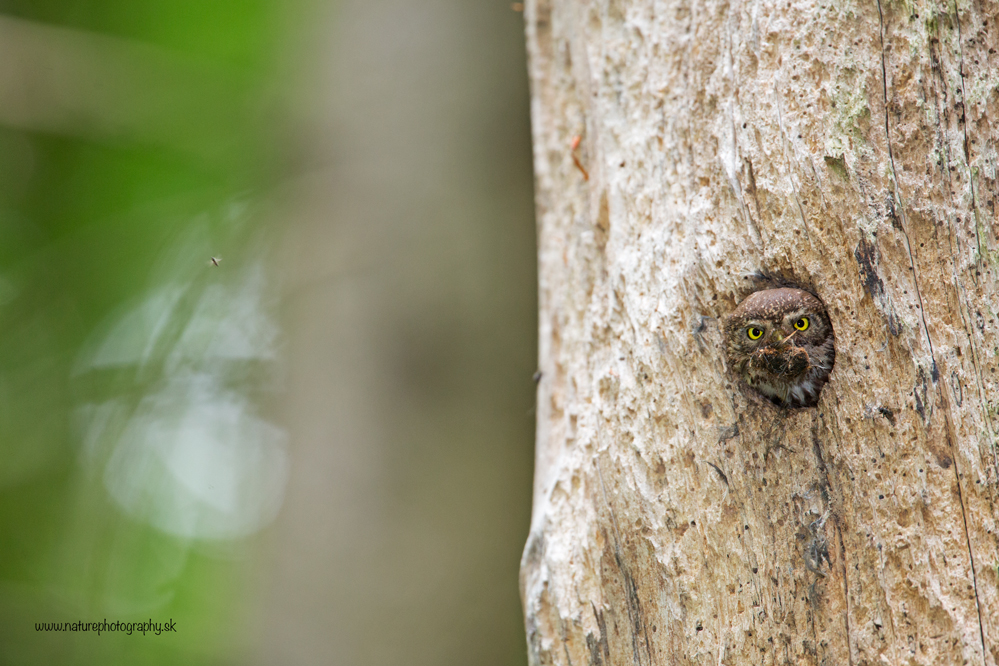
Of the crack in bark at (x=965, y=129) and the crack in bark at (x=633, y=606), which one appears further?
the crack in bark at (x=633, y=606)

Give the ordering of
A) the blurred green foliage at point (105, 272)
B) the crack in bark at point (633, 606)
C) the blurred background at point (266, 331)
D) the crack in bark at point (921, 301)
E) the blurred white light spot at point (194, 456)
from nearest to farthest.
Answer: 1. the crack in bark at point (921, 301)
2. the crack in bark at point (633, 606)
3. the blurred background at point (266, 331)
4. the blurred green foliage at point (105, 272)
5. the blurred white light spot at point (194, 456)

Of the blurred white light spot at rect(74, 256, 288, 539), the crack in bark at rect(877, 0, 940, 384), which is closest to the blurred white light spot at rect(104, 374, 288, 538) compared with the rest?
the blurred white light spot at rect(74, 256, 288, 539)

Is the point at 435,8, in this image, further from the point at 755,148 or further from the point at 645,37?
the point at 755,148

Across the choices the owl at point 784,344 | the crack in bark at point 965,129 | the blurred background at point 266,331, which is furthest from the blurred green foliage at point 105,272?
the crack in bark at point 965,129

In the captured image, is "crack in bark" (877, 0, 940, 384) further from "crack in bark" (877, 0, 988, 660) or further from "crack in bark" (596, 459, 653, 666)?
"crack in bark" (596, 459, 653, 666)

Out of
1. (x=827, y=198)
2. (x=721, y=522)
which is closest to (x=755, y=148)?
(x=827, y=198)

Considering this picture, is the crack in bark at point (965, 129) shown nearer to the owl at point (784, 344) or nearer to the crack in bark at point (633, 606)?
the owl at point (784, 344)
